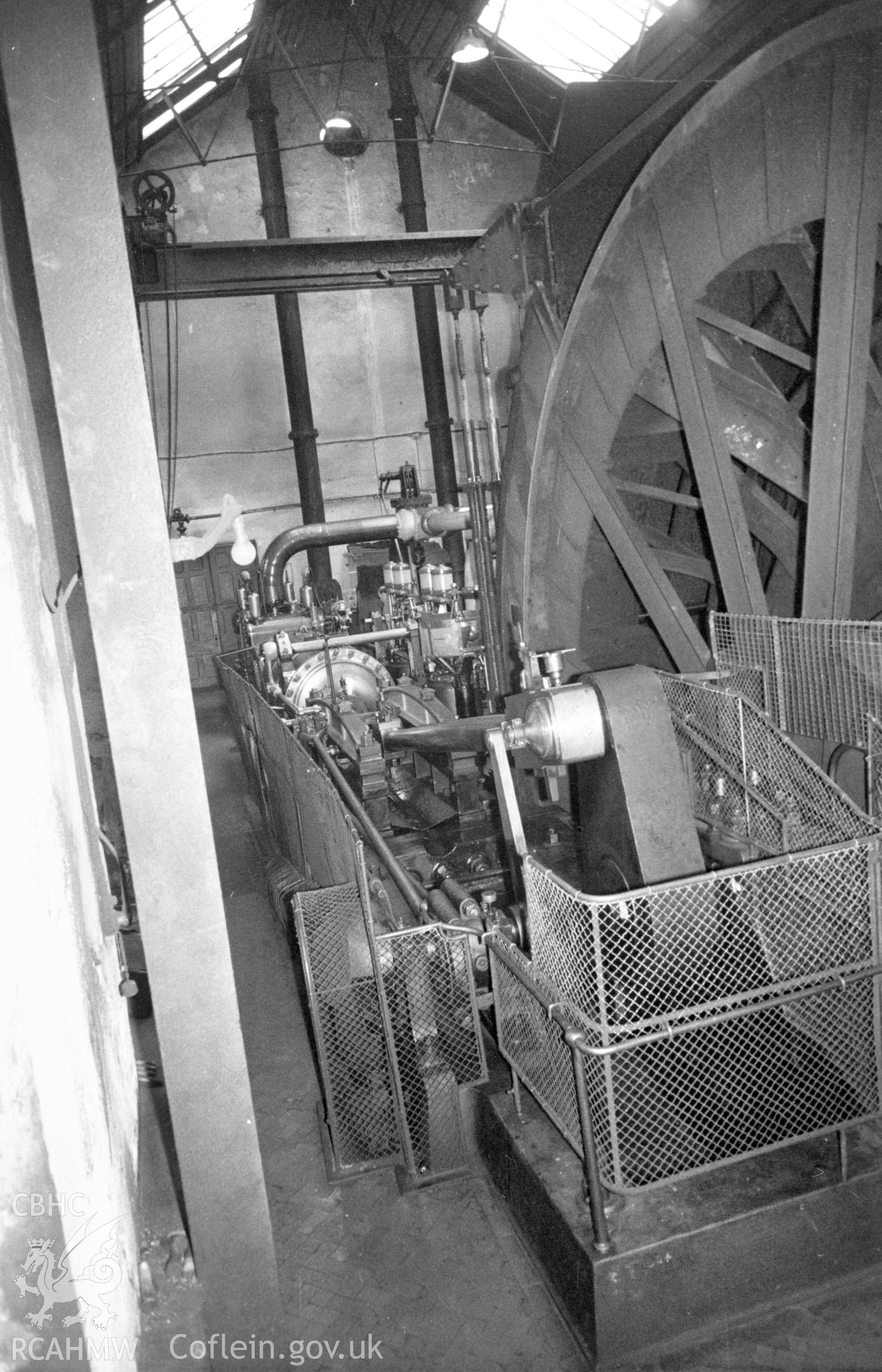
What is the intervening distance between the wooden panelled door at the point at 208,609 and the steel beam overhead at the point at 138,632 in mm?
17706

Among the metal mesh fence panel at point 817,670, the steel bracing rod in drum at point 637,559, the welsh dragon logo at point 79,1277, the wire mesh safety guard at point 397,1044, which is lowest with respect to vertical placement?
the wire mesh safety guard at point 397,1044

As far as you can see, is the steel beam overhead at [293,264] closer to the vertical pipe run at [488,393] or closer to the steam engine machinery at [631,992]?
the vertical pipe run at [488,393]

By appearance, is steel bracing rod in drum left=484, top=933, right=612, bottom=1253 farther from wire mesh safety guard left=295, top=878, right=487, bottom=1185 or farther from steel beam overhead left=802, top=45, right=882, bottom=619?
steel beam overhead left=802, top=45, right=882, bottom=619

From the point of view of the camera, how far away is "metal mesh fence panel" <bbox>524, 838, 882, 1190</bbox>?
3.38m

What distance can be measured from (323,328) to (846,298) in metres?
16.0

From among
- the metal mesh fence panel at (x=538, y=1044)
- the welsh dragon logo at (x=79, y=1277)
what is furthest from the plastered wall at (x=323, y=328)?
the welsh dragon logo at (x=79, y=1277)

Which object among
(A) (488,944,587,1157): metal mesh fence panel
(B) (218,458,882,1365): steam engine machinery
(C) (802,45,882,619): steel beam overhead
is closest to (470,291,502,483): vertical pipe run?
(C) (802,45,882,619): steel beam overhead

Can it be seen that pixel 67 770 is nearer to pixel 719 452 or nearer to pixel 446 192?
pixel 719 452

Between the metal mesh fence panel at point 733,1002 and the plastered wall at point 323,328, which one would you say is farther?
the plastered wall at point 323,328

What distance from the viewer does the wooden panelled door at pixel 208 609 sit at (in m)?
19.9

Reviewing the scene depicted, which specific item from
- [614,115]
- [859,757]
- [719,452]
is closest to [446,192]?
[614,115]

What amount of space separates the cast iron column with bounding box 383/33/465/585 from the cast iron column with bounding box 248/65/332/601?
7.38 ft

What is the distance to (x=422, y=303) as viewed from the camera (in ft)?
59.3

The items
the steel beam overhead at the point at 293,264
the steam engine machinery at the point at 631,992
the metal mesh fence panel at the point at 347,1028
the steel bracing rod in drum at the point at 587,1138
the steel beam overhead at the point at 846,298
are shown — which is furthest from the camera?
the steel beam overhead at the point at 293,264
